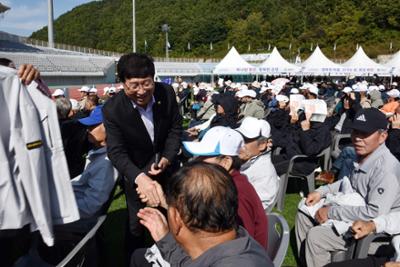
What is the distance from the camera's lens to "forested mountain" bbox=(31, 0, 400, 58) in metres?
87.7

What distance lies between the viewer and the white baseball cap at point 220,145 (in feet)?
8.71

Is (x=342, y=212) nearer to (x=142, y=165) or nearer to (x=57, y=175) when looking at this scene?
(x=142, y=165)

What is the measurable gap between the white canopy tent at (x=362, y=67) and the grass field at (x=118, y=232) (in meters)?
25.0

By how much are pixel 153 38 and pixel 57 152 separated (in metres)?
94.7

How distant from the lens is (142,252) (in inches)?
107

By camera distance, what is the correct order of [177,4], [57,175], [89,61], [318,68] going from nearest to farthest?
[57,175] < [318,68] < [89,61] < [177,4]

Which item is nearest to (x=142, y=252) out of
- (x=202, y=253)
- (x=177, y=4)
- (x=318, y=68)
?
(x=202, y=253)

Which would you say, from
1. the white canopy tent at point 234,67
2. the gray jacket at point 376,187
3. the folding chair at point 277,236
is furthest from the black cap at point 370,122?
the white canopy tent at point 234,67

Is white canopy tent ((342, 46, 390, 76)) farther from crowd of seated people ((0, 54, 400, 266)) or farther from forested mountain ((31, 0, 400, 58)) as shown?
forested mountain ((31, 0, 400, 58))

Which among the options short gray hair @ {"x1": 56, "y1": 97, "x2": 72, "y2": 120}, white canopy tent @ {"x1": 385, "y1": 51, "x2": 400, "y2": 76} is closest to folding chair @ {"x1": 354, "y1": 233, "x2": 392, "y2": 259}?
short gray hair @ {"x1": 56, "y1": 97, "x2": 72, "y2": 120}

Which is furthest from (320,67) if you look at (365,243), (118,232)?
(365,243)

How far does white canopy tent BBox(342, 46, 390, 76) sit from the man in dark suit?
28273 millimetres

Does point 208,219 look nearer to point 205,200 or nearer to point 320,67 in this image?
point 205,200

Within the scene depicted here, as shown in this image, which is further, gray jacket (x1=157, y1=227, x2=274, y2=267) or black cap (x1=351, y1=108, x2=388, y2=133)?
black cap (x1=351, y1=108, x2=388, y2=133)
